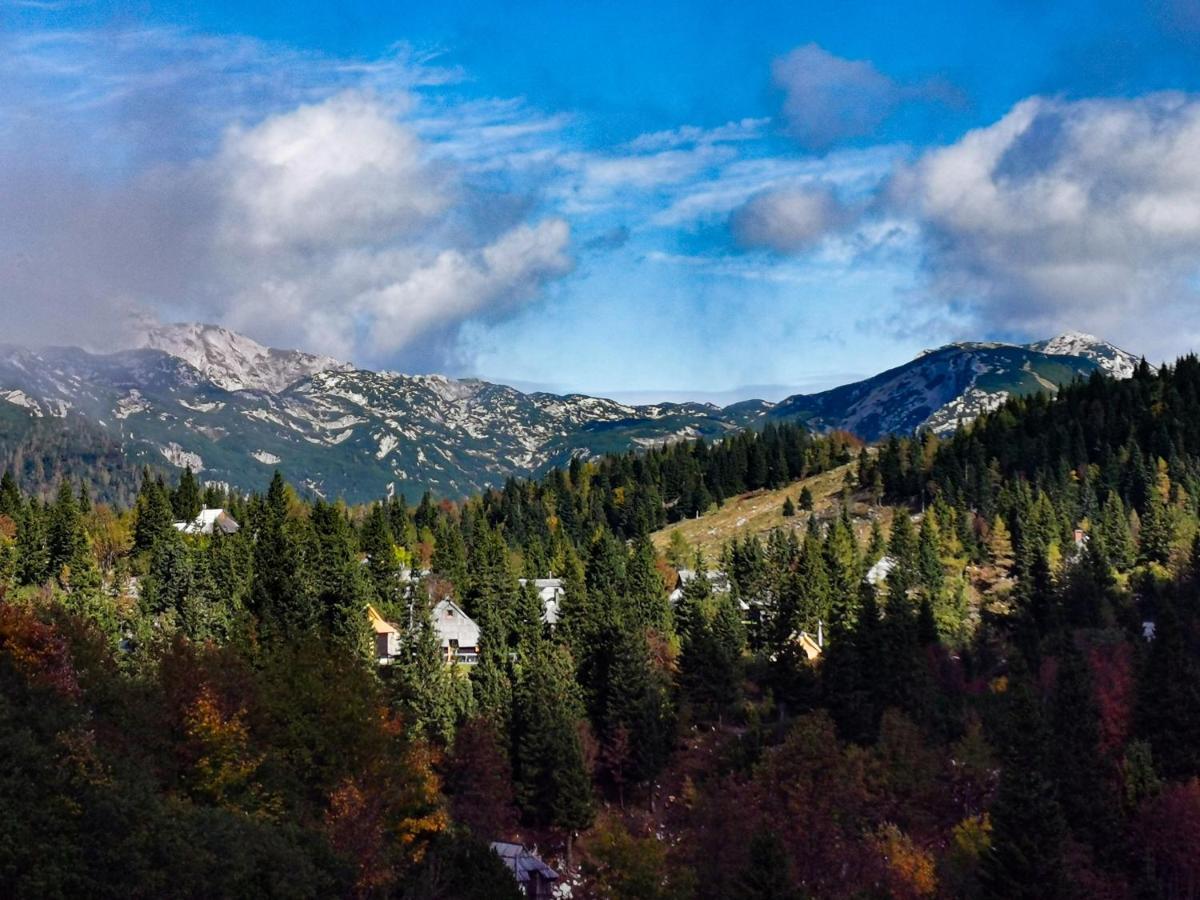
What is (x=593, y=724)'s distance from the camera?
3406 inches

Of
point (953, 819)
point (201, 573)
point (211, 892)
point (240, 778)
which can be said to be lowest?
point (953, 819)

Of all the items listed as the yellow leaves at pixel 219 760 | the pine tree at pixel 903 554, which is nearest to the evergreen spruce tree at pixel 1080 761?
the pine tree at pixel 903 554

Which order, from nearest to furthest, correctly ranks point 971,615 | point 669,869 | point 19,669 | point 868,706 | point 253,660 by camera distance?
1. point 19,669
2. point 669,869
3. point 253,660
4. point 868,706
5. point 971,615

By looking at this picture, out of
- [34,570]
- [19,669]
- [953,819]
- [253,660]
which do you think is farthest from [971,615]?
[19,669]

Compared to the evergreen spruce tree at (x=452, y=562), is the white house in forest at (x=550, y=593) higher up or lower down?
lower down

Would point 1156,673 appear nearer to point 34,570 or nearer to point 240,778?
point 240,778

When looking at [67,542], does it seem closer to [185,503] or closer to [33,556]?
[33,556]

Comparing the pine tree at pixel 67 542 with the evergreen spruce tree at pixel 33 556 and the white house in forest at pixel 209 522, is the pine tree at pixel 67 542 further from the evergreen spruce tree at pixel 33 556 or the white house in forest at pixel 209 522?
the white house in forest at pixel 209 522

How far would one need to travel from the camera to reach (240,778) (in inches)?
1822

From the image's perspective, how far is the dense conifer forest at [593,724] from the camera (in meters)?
40.0

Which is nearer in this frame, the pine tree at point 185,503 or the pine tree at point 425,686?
the pine tree at point 425,686

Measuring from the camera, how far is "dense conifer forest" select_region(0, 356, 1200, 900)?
131ft

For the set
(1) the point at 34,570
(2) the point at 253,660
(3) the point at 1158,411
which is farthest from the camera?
(3) the point at 1158,411

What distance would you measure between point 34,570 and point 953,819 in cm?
8714
